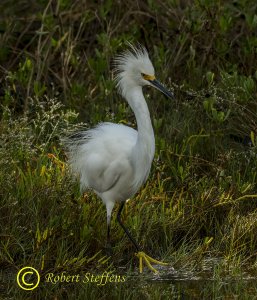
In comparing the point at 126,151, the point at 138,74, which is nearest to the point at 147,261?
the point at 126,151

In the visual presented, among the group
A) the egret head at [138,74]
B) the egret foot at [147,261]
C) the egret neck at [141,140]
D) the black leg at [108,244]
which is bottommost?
the egret foot at [147,261]

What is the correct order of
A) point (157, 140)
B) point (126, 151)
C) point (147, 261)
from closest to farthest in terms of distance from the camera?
1. point (147, 261)
2. point (126, 151)
3. point (157, 140)

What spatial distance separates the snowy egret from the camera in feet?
18.1

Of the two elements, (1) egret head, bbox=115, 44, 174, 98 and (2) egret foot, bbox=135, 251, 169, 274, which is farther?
(1) egret head, bbox=115, 44, 174, 98

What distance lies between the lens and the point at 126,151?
220 inches

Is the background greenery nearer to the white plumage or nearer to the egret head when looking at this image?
the white plumage

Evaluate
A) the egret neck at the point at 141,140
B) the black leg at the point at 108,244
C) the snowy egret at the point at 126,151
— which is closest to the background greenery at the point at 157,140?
the black leg at the point at 108,244

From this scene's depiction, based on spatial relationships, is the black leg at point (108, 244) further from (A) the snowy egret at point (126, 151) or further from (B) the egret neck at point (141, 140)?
(B) the egret neck at point (141, 140)

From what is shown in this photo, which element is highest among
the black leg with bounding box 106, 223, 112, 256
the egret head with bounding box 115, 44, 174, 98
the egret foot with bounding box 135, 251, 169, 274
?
the egret head with bounding box 115, 44, 174, 98

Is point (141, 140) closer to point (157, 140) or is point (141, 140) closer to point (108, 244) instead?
point (108, 244)

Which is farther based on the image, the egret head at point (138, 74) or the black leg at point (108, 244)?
the egret head at point (138, 74)

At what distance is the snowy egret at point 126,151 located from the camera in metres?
5.51

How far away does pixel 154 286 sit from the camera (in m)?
5.21

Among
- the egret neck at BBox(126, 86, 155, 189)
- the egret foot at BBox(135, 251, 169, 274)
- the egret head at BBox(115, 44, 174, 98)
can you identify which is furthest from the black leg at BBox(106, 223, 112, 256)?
the egret head at BBox(115, 44, 174, 98)
